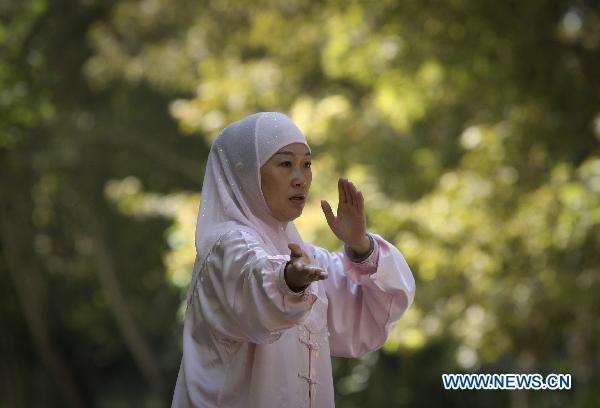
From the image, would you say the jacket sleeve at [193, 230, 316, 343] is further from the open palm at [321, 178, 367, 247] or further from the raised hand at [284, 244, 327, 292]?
the open palm at [321, 178, 367, 247]

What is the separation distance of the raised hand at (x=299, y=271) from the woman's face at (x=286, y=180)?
0.50 metres

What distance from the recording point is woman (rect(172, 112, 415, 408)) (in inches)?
135

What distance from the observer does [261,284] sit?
10.6 ft

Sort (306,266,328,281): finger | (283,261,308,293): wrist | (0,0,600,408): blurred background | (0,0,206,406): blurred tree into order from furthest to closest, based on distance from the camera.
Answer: (0,0,206,406): blurred tree, (0,0,600,408): blurred background, (283,261,308,293): wrist, (306,266,328,281): finger

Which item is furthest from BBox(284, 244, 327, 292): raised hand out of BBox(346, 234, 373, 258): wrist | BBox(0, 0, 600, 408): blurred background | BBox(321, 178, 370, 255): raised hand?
BBox(0, 0, 600, 408): blurred background

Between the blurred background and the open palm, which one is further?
the blurred background

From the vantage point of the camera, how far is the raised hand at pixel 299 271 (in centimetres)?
308

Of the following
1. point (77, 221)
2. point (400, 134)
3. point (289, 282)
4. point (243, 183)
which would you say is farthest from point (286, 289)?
point (77, 221)

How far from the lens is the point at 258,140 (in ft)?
11.9

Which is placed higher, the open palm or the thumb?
the open palm

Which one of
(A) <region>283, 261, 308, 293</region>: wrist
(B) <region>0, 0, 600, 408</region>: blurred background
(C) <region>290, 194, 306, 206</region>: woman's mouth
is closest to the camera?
(A) <region>283, 261, 308, 293</region>: wrist

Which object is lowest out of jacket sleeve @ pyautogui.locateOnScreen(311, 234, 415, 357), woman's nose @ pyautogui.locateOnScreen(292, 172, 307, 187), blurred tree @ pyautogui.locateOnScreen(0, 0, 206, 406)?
jacket sleeve @ pyautogui.locateOnScreen(311, 234, 415, 357)

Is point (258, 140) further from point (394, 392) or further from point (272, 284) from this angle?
point (394, 392)

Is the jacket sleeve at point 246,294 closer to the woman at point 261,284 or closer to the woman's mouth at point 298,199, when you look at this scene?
the woman at point 261,284
